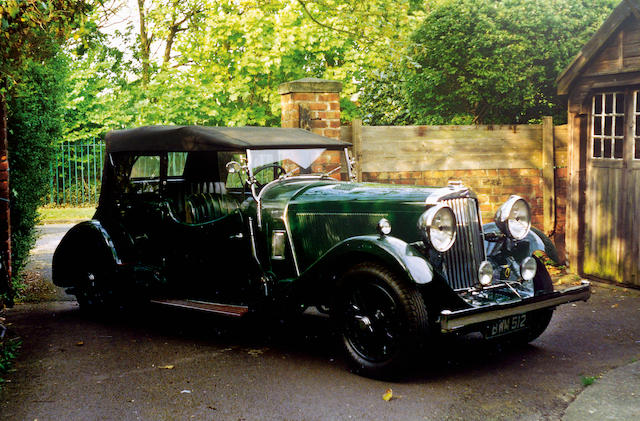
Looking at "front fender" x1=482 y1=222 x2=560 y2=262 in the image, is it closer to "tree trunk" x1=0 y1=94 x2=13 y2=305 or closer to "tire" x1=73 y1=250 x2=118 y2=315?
"tire" x1=73 y1=250 x2=118 y2=315

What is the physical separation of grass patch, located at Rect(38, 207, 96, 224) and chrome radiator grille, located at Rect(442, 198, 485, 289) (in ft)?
42.2

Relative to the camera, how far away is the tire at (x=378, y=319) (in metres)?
4.63

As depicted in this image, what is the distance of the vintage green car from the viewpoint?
483 cm

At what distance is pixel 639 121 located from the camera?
25.9ft

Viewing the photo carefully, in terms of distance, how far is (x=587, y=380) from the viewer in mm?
4766

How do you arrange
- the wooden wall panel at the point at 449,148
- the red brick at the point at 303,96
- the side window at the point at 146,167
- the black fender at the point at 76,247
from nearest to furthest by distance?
the side window at the point at 146,167 → the black fender at the point at 76,247 → the red brick at the point at 303,96 → the wooden wall panel at the point at 449,148

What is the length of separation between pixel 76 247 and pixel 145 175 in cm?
107

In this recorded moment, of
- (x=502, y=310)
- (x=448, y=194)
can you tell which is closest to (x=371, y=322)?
(x=502, y=310)

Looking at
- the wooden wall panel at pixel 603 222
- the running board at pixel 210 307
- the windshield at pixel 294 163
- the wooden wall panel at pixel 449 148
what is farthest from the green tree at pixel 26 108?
the wooden wall panel at pixel 603 222

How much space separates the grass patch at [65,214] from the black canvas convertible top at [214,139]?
33.9 feet

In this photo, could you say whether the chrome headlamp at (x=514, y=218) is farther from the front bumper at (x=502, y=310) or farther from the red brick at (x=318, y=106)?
the red brick at (x=318, y=106)

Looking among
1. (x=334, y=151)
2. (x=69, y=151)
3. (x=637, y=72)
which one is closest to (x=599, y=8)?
(x=637, y=72)

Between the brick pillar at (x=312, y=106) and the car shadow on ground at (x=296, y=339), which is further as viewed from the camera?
the brick pillar at (x=312, y=106)

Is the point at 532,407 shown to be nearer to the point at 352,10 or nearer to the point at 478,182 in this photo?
the point at 478,182
